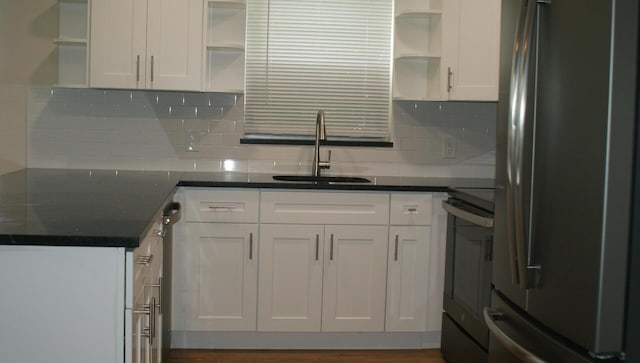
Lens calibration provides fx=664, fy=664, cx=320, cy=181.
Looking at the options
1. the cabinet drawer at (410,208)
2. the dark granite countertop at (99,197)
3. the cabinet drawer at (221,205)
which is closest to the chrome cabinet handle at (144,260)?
the dark granite countertop at (99,197)

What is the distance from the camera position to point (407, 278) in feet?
11.3

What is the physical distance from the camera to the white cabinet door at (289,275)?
3363 millimetres

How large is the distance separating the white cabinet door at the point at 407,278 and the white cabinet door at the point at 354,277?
0.04 m

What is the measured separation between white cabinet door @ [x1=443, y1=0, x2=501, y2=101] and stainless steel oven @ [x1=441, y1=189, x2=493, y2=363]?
66 centimetres

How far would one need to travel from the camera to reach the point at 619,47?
142 centimetres

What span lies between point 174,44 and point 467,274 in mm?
1910

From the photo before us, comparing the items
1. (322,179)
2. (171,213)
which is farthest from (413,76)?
(171,213)

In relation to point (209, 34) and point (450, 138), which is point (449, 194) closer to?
point (450, 138)

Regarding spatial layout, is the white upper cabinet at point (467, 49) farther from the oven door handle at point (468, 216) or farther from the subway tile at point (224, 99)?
the subway tile at point (224, 99)

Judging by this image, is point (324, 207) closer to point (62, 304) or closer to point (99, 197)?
point (99, 197)

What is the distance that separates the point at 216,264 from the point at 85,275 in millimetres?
1702

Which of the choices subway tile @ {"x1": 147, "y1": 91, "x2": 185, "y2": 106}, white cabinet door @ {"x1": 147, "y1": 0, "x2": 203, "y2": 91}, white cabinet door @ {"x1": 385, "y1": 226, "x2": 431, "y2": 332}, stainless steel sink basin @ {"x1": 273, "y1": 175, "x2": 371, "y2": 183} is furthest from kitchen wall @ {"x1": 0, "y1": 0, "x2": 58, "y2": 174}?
white cabinet door @ {"x1": 385, "y1": 226, "x2": 431, "y2": 332}

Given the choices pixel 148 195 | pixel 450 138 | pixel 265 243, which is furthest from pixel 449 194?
pixel 148 195

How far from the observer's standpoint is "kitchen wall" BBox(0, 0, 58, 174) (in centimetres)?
359
